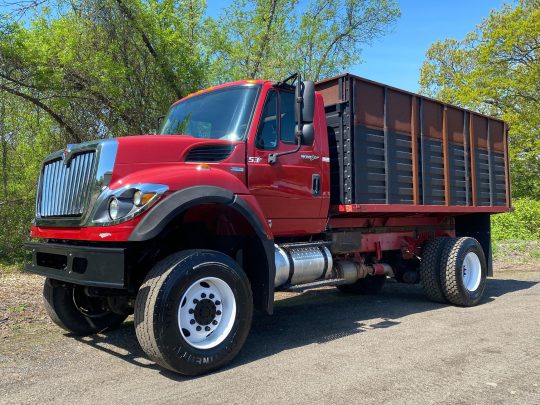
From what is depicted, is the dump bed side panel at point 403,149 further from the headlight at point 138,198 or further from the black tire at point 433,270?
the headlight at point 138,198

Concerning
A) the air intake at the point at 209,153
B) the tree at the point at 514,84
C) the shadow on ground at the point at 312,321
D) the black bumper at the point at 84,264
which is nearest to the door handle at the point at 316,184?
the air intake at the point at 209,153

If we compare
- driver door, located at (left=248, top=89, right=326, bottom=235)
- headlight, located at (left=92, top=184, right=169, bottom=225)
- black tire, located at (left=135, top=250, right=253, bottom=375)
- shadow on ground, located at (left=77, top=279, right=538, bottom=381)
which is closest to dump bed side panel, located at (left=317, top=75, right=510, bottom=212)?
driver door, located at (left=248, top=89, right=326, bottom=235)

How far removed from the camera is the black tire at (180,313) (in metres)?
3.96

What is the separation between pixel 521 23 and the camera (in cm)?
2320

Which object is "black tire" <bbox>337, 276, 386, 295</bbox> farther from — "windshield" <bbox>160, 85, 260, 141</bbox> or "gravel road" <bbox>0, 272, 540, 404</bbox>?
"windshield" <bbox>160, 85, 260, 141</bbox>

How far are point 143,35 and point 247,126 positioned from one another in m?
6.91

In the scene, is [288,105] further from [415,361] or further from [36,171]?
[36,171]

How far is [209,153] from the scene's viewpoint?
4.89 meters

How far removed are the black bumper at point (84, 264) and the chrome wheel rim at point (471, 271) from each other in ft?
17.9

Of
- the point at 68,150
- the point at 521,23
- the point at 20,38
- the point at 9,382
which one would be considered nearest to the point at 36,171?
the point at 20,38

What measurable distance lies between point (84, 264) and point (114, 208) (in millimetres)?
562

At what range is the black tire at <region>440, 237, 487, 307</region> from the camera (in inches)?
281

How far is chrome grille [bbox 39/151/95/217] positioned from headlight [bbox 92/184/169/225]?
308 millimetres

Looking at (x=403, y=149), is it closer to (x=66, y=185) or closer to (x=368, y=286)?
(x=368, y=286)
